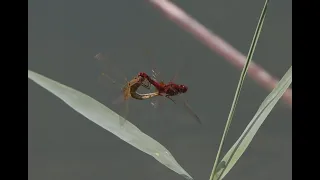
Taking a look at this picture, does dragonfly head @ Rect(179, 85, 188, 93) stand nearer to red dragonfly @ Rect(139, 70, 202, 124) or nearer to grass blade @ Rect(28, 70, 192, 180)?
red dragonfly @ Rect(139, 70, 202, 124)

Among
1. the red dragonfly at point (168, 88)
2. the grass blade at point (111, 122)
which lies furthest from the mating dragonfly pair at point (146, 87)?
the grass blade at point (111, 122)

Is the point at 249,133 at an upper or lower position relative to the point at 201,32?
upper

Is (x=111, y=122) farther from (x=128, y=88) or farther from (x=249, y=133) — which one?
(x=249, y=133)

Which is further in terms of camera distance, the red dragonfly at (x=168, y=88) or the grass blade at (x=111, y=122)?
the red dragonfly at (x=168, y=88)

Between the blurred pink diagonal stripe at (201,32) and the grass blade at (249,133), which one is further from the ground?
the grass blade at (249,133)

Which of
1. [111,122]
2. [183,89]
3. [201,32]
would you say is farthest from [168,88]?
[201,32]

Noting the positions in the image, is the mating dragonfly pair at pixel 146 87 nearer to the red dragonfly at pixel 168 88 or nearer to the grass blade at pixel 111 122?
the red dragonfly at pixel 168 88
